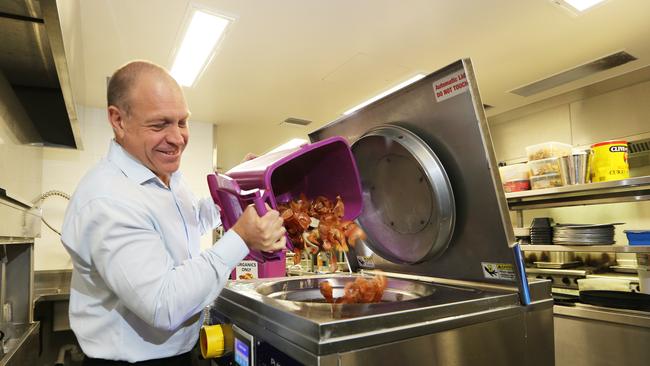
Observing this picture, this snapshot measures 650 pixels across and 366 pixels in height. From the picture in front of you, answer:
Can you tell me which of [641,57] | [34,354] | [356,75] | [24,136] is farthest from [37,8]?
[641,57]

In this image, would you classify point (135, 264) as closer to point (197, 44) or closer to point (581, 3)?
point (197, 44)

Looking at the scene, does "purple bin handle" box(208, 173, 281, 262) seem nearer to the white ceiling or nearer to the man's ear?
the man's ear

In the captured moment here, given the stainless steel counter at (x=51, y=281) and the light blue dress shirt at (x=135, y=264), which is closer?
the light blue dress shirt at (x=135, y=264)

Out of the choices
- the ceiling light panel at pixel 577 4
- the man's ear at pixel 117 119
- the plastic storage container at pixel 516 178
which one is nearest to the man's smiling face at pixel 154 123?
the man's ear at pixel 117 119

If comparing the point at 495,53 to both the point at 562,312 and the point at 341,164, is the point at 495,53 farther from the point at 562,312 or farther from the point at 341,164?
the point at 341,164

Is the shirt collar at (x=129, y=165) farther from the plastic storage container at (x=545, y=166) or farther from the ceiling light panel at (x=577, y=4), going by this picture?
the ceiling light panel at (x=577, y=4)

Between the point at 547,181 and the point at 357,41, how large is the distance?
6.51 feet

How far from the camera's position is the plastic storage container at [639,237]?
2.57m

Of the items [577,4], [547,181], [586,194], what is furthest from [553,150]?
[577,4]

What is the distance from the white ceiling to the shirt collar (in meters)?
1.88

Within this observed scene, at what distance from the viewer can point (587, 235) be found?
114 inches

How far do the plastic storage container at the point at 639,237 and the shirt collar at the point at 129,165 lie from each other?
2880 millimetres

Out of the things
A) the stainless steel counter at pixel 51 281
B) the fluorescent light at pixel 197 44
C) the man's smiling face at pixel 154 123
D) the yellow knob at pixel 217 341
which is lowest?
the stainless steel counter at pixel 51 281

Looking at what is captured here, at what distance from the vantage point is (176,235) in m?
1.29
